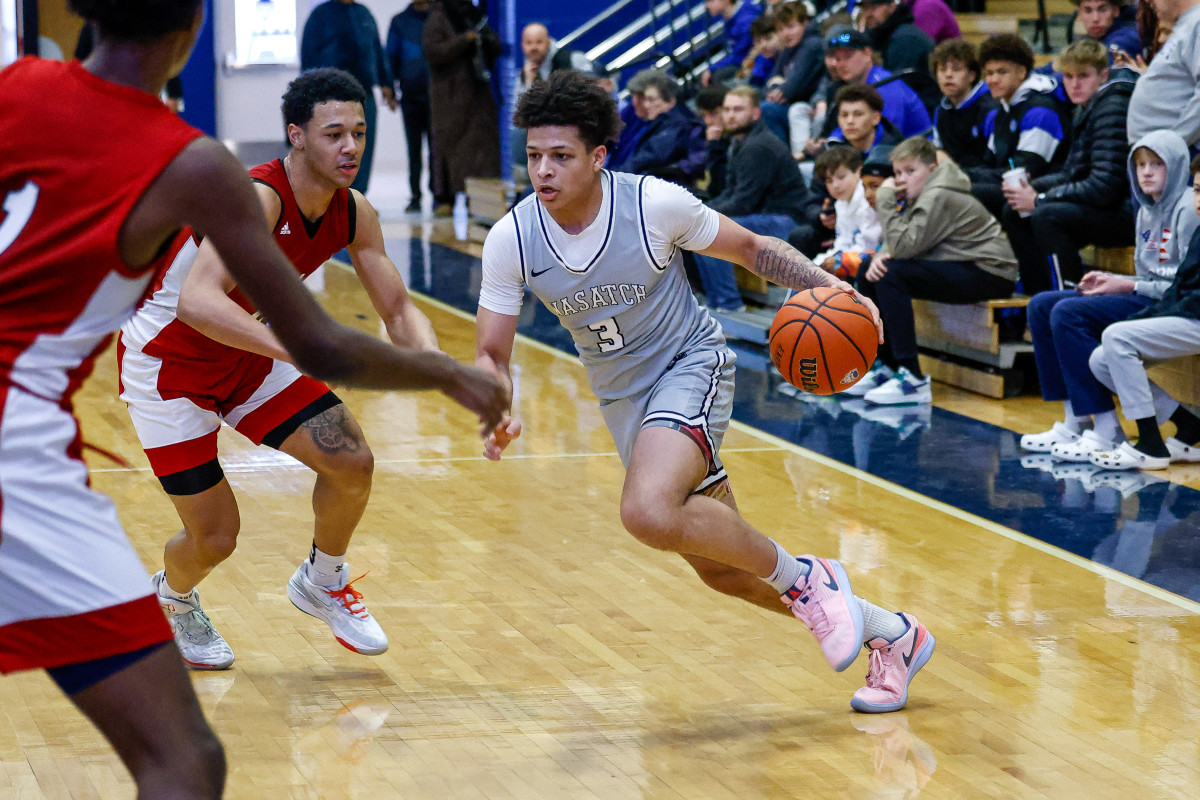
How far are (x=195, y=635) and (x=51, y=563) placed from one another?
2202 mm

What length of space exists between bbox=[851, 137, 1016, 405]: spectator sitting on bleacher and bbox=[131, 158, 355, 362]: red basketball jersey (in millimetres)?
4198

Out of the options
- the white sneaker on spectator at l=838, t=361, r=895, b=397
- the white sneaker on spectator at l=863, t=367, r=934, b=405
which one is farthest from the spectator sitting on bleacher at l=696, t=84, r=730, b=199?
the white sneaker on spectator at l=863, t=367, r=934, b=405

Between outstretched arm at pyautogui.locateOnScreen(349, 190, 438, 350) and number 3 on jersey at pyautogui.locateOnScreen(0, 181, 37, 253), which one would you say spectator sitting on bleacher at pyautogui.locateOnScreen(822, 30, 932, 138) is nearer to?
outstretched arm at pyautogui.locateOnScreen(349, 190, 438, 350)

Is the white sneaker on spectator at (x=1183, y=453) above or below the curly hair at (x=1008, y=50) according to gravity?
below

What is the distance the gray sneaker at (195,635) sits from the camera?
163 inches

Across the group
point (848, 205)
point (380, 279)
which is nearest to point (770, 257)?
point (380, 279)

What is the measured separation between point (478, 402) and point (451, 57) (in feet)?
42.6

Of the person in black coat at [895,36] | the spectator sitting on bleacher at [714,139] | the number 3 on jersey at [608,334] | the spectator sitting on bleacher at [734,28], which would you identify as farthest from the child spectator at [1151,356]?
the spectator sitting on bleacher at [734,28]

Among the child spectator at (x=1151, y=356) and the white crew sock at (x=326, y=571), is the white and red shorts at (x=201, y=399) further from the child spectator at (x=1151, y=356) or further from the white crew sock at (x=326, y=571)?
the child spectator at (x=1151, y=356)

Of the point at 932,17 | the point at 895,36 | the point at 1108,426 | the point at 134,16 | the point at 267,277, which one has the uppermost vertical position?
the point at 134,16

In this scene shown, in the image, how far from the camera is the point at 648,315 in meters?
3.87

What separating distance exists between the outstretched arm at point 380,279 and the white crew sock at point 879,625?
142 cm

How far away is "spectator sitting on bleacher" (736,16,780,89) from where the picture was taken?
1185 cm

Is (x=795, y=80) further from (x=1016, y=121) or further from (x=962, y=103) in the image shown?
(x=1016, y=121)
